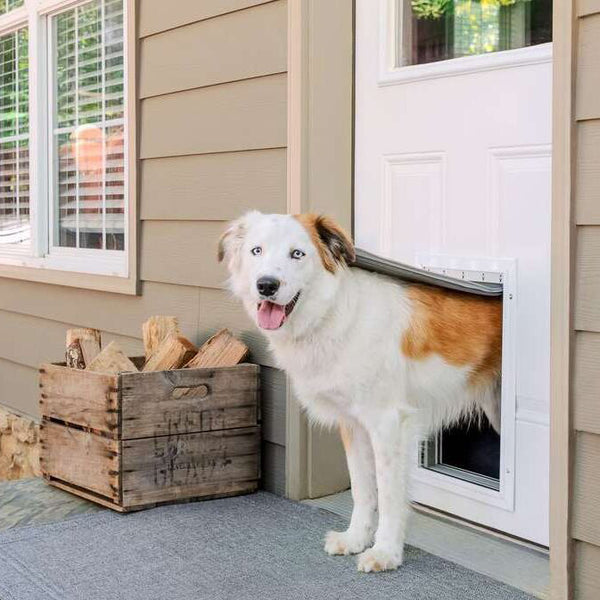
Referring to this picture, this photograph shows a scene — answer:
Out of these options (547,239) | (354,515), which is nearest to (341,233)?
(547,239)

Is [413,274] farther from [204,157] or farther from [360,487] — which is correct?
[204,157]

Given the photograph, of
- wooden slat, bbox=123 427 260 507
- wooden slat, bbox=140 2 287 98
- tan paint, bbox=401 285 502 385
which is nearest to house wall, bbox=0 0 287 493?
wooden slat, bbox=140 2 287 98

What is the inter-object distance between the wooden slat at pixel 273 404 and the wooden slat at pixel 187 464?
0.18 feet

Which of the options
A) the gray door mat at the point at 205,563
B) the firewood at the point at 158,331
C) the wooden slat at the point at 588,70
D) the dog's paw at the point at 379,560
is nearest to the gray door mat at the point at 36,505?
the gray door mat at the point at 205,563

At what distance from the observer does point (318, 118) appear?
3430 millimetres

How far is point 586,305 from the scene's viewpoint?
239cm

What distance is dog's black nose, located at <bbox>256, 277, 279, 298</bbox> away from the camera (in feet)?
8.72

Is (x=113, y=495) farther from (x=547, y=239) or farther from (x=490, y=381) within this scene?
(x=547, y=239)

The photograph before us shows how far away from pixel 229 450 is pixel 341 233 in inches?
45.3

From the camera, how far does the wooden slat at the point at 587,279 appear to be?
2367mm

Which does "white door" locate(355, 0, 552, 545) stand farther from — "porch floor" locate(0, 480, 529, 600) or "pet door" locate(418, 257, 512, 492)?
"porch floor" locate(0, 480, 529, 600)

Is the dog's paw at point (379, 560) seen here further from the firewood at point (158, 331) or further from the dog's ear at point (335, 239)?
the firewood at point (158, 331)

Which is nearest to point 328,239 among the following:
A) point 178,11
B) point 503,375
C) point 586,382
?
point 503,375

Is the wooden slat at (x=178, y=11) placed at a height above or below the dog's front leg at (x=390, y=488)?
above
